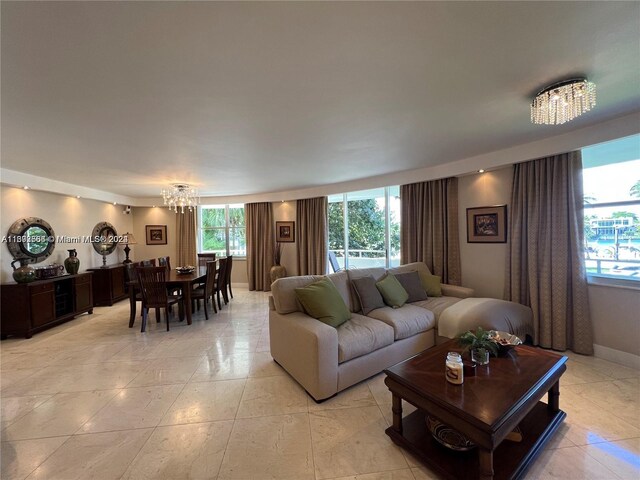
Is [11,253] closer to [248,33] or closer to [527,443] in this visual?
[248,33]

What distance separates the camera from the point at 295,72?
5.49 ft

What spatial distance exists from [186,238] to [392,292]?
19.6 feet

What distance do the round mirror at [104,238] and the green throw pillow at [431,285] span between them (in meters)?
6.74

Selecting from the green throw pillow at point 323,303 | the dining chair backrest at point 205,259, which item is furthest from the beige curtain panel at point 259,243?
the green throw pillow at point 323,303

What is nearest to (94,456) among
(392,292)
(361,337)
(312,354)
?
(312,354)

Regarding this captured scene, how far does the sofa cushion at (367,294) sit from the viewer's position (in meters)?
3.08

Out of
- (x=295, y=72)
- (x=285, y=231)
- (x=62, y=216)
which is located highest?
(x=295, y=72)

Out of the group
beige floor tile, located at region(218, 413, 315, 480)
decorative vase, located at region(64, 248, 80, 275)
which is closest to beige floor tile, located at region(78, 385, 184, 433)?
beige floor tile, located at region(218, 413, 315, 480)

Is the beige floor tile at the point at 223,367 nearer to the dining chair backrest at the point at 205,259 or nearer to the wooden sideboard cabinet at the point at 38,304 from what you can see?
the wooden sideboard cabinet at the point at 38,304

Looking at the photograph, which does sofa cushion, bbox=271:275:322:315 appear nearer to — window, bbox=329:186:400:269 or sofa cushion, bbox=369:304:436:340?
sofa cushion, bbox=369:304:436:340

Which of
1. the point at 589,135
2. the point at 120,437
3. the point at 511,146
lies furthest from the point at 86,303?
the point at 589,135

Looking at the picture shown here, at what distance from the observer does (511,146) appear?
3.28 metres

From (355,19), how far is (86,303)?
6.11m

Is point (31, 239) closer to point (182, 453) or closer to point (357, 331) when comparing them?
point (182, 453)
